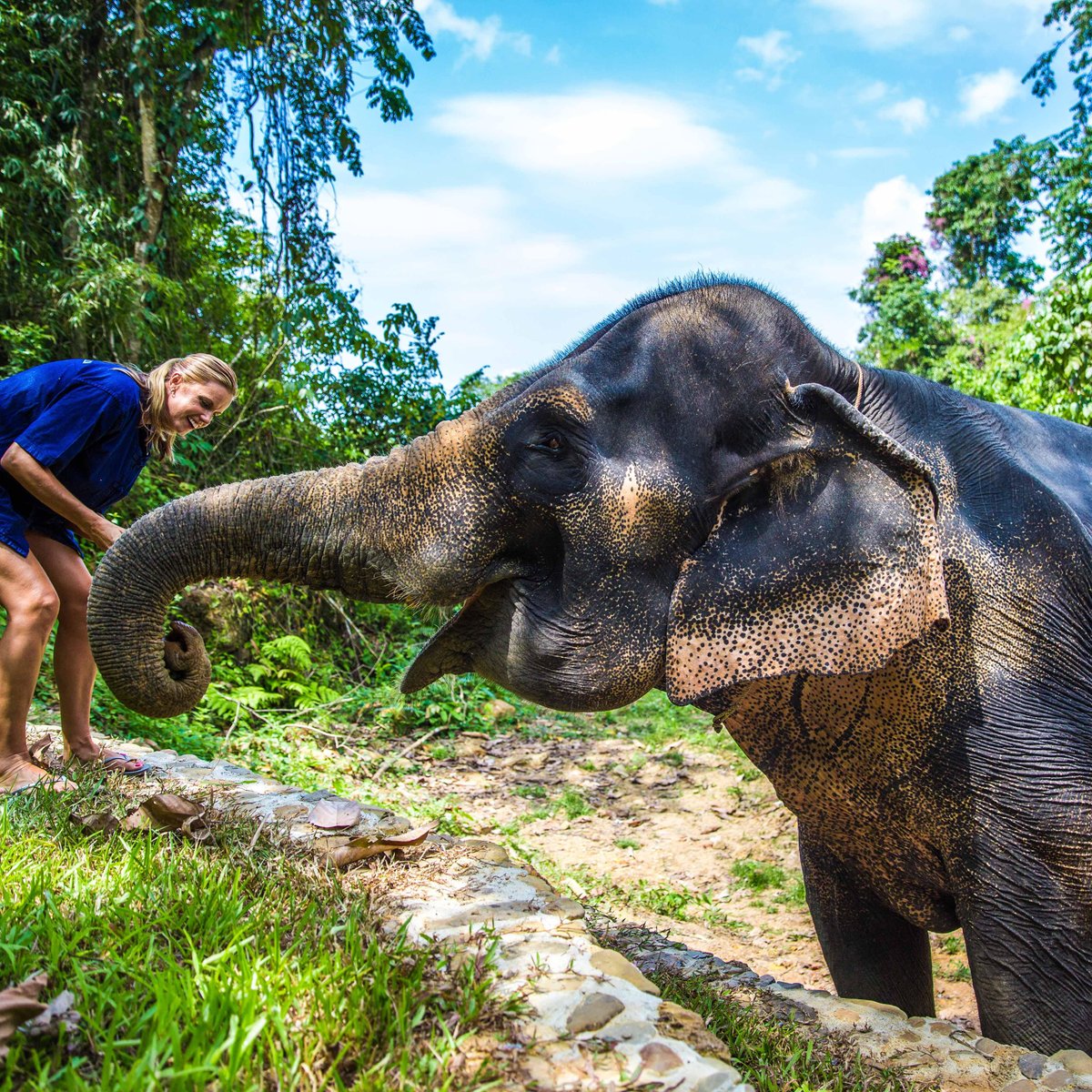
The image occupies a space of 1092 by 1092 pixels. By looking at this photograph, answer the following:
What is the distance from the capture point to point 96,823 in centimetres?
274

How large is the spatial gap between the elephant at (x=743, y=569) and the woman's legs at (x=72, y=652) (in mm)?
1325

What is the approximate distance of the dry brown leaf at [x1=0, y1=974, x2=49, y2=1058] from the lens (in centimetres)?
145

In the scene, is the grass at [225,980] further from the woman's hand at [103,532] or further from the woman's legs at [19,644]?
the woman's hand at [103,532]

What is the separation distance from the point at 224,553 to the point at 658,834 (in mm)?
4188

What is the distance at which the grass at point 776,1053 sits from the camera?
1.97 meters

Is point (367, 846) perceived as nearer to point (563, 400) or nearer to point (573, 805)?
point (563, 400)

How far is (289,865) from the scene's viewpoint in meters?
2.45

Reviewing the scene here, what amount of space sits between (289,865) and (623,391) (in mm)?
1430

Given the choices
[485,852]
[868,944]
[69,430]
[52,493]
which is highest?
[69,430]

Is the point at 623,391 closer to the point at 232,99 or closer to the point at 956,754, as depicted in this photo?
the point at 956,754

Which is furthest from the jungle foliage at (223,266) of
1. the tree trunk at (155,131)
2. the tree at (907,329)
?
the tree at (907,329)

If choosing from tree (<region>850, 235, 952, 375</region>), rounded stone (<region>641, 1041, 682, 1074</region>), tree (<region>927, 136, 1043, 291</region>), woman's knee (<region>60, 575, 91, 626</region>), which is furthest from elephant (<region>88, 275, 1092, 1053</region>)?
tree (<region>927, 136, 1043, 291</region>)

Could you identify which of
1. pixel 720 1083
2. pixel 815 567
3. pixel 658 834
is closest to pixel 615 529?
pixel 815 567

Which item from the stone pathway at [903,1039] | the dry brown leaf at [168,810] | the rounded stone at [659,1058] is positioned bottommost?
the stone pathway at [903,1039]
